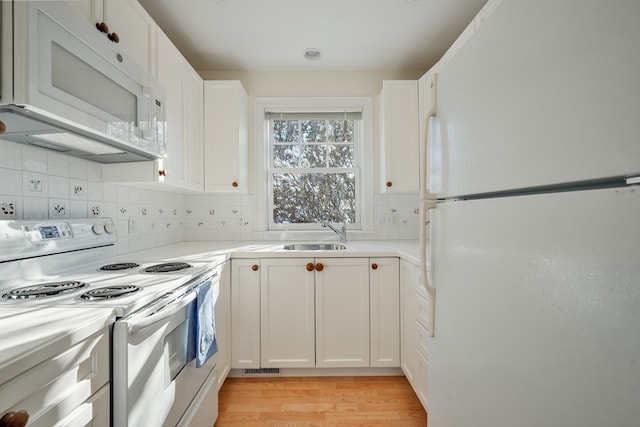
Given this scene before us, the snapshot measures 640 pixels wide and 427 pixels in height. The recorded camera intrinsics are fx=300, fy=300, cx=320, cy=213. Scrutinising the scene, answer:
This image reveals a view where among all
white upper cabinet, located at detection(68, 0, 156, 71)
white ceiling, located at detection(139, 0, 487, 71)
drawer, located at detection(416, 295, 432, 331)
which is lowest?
drawer, located at detection(416, 295, 432, 331)

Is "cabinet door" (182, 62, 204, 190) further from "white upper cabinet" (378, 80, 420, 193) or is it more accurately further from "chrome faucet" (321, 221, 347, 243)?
"white upper cabinet" (378, 80, 420, 193)

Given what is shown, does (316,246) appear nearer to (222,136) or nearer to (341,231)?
(341,231)

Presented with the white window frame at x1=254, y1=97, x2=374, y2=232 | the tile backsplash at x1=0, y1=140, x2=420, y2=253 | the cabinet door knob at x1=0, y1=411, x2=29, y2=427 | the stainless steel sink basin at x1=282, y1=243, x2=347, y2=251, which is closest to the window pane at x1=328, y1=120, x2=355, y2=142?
the white window frame at x1=254, y1=97, x2=374, y2=232

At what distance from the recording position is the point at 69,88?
0.99m

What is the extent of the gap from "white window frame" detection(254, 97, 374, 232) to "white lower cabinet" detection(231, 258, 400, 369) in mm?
721

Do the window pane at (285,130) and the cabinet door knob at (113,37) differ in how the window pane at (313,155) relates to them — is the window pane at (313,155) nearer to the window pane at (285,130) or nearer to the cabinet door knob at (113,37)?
the window pane at (285,130)

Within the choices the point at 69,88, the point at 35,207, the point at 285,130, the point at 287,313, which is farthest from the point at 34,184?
the point at 285,130

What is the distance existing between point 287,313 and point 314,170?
4.33 ft

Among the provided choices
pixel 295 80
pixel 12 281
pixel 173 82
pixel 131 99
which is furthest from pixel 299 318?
pixel 295 80

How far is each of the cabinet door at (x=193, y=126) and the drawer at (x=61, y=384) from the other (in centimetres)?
144

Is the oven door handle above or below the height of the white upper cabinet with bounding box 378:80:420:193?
below

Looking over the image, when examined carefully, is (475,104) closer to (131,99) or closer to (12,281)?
(131,99)

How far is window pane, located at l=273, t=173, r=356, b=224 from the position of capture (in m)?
2.79

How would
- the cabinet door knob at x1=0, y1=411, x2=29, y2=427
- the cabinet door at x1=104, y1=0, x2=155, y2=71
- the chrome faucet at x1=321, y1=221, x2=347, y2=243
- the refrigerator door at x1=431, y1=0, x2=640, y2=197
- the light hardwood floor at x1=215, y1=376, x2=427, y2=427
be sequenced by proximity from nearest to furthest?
the refrigerator door at x1=431, y1=0, x2=640, y2=197 → the cabinet door knob at x1=0, y1=411, x2=29, y2=427 → the cabinet door at x1=104, y1=0, x2=155, y2=71 → the light hardwood floor at x1=215, y1=376, x2=427, y2=427 → the chrome faucet at x1=321, y1=221, x2=347, y2=243
